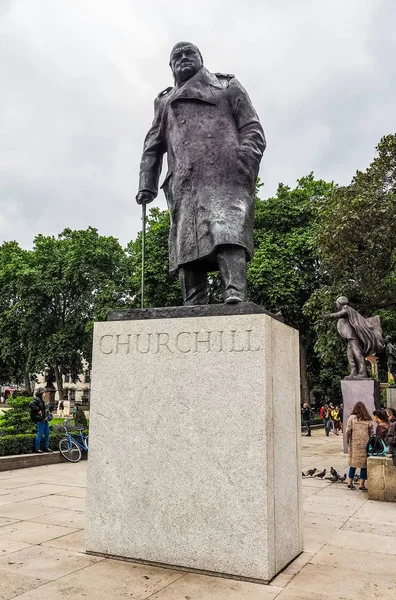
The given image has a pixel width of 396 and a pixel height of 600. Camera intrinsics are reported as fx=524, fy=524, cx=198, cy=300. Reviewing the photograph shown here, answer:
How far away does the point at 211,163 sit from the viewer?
512 centimetres

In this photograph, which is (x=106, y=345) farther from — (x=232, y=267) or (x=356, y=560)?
(x=356, y=560)

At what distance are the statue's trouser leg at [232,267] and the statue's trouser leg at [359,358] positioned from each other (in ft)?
42.3

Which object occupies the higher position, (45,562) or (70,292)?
(70,292)

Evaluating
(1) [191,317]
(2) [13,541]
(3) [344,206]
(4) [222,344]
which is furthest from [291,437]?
(3) [344,206]

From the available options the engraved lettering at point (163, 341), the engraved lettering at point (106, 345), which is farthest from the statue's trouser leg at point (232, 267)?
the engraved lettering at point (106, 345)

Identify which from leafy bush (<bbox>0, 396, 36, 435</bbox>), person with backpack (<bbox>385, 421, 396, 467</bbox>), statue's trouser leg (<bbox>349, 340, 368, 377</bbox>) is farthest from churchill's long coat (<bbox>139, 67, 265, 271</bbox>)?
statue's trouser leg (<bbox>349, 340, 368, 377</bbox>)

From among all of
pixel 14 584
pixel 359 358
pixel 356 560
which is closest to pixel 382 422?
pixel 356 560

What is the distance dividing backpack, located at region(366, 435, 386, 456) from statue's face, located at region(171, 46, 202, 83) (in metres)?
6.73

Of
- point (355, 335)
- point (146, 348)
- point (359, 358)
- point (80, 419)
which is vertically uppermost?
point (355, 335)

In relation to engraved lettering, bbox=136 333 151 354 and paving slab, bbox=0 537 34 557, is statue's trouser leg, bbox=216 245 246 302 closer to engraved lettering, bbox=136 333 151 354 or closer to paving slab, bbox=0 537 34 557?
engraved lettering, bbox=136 333 151 354

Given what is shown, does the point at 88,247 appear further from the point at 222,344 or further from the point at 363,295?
the point at 222,344

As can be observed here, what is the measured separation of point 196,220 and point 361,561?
11.5ft

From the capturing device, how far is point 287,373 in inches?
195

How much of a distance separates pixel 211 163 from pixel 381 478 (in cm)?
596
